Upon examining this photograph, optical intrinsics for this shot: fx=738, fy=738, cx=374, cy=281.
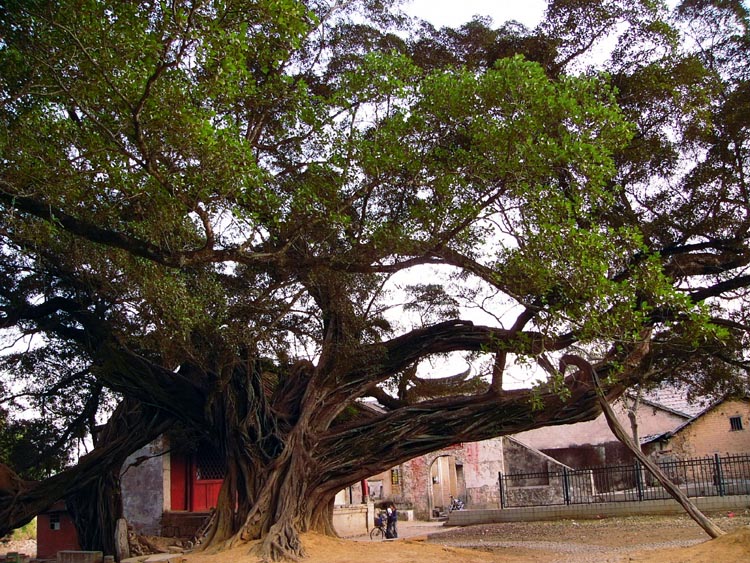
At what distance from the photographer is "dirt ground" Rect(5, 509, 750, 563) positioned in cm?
936

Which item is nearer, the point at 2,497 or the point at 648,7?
the point at 648,7

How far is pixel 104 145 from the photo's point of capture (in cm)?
841

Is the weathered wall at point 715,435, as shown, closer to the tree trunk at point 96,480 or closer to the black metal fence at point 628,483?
the black metal fence at point 628,483

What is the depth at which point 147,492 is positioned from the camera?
58.7 feet

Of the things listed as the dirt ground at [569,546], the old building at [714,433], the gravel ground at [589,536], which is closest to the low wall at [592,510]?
the gravel ground at [589,536]

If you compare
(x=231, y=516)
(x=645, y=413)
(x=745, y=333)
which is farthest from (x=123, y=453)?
(x=645, y=413)

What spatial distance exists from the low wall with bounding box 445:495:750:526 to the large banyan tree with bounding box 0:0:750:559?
2760 millimetres

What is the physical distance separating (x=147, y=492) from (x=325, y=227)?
36.2 ft

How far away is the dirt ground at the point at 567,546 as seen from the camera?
936 cm

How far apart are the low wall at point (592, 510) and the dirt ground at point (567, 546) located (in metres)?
0.49

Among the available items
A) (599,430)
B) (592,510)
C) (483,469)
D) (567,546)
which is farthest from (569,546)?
(599,430)

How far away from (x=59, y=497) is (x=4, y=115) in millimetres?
8908

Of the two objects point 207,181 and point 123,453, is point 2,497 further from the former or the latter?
point 207,181

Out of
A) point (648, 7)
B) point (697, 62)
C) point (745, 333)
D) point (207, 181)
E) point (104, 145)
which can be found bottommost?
point (745, 333)
